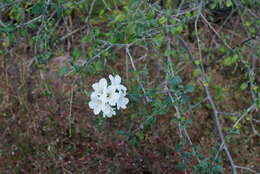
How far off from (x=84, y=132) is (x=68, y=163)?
0.36 m

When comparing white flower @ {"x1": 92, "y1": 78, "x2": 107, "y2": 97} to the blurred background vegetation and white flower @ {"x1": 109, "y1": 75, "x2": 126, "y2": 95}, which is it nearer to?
white flower @ {"x1": 109, "y1": 75, "x2": 126, "y2": 95}

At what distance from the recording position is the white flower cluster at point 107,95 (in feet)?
4.99

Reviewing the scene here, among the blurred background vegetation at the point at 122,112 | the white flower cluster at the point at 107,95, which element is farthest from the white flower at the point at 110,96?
the blurred background vegetation at the point at 122,112

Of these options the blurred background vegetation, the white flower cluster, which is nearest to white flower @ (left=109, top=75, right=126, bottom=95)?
the white flower cluster

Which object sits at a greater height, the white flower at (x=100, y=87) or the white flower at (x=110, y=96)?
the white flower at (x=100, y=87)

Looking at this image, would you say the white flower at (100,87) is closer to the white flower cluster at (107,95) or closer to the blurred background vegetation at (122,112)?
the white flower cluster at (107,95)

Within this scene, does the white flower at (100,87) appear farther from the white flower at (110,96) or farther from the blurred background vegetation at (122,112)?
the blurred background vegetation at (122,112)

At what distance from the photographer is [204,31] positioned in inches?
148

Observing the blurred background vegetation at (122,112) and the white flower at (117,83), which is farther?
the blurred background vegetation at (122,112)

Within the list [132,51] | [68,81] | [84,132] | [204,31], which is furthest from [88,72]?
[204,31]

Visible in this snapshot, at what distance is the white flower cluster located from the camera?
1.52m

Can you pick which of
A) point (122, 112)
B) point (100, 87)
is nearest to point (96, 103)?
point (100, 87)

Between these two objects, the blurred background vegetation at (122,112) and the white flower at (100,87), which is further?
the blurred background vegetation at (122,112)

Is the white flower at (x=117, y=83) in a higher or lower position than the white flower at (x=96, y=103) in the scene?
higher
